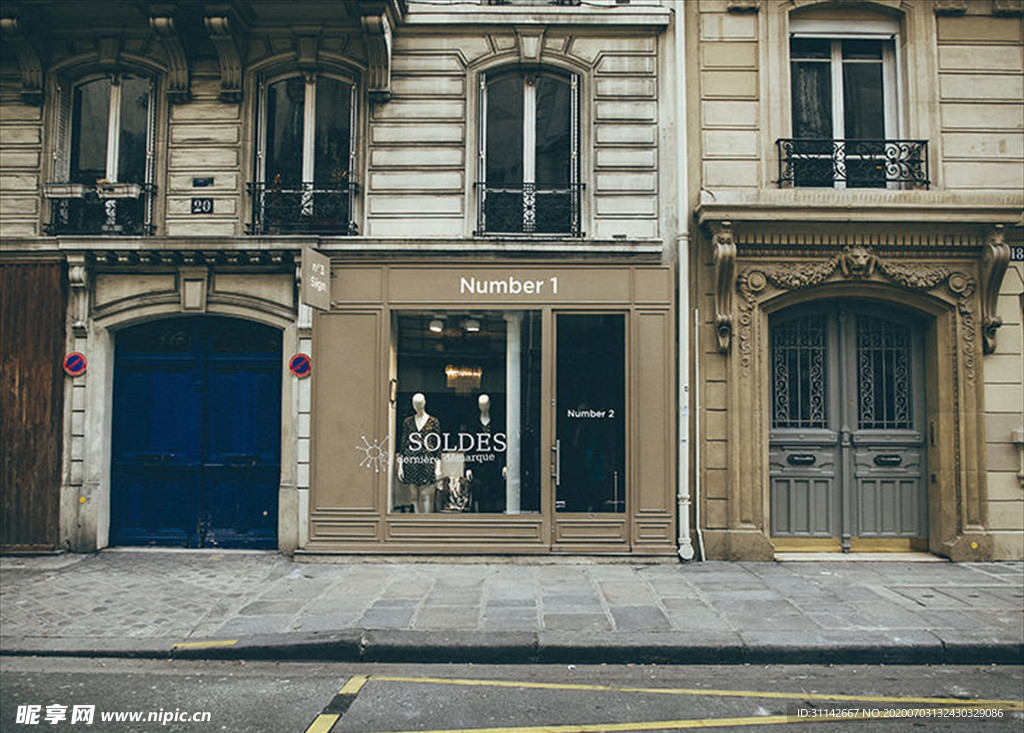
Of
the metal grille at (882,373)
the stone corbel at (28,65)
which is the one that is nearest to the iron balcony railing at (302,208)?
the stone corbel at (28,65)

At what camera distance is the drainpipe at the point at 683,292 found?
8742 mm

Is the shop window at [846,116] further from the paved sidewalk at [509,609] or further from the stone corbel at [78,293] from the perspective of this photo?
the stone corbel at [78,293]

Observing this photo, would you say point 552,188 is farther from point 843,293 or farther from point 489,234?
point 843,293

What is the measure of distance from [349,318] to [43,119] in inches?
197

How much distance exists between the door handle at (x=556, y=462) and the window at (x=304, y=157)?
4.01 meters

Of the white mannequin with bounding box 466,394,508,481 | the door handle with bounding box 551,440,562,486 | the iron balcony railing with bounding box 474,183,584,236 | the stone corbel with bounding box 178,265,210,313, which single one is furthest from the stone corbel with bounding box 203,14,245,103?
the door handle with bounding box 551,440,562,486

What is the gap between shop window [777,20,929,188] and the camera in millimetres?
9094

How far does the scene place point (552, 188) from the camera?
360 inches

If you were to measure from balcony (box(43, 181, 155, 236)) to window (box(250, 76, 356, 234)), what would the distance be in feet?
4.96

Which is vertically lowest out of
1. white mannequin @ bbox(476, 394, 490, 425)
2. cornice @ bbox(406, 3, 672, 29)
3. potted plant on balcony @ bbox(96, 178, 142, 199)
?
white mannequin @ bbox(476, 394, 490, 425)

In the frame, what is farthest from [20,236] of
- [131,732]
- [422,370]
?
[131,732]

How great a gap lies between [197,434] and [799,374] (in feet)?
26.4

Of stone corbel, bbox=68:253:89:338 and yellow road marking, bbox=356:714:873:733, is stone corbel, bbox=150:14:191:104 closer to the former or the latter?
stone corbel, bbox=68:253:89:338

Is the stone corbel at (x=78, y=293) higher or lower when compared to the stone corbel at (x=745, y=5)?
lower
